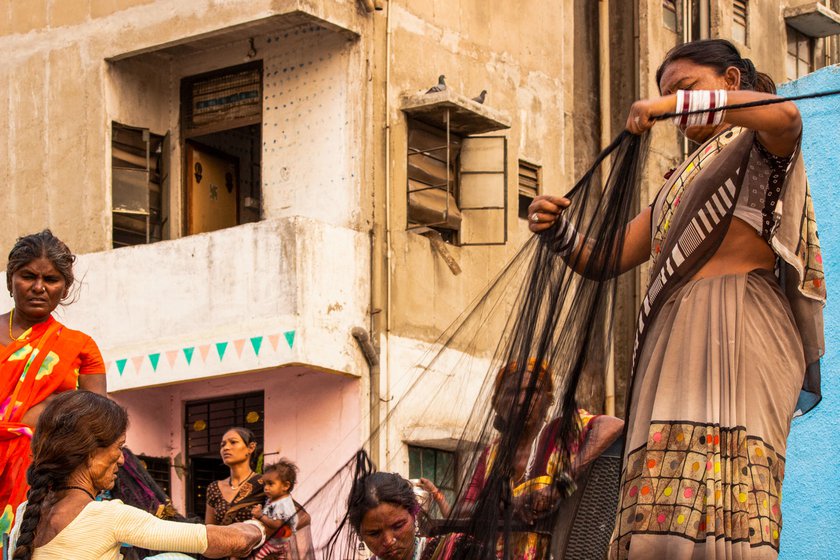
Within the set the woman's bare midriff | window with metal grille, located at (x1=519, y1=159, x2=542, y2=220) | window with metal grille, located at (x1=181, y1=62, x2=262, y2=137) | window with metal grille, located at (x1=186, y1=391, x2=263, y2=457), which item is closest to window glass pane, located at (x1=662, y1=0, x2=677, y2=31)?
window with metal grille, located at (x1=519, y1=159, x2=542, y2=220)

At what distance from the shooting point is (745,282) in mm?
4500

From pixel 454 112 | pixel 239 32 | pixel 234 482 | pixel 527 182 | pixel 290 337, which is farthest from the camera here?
pixel 527 182

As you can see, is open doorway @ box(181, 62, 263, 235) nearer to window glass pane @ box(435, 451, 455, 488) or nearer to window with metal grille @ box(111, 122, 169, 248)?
window with metal grille @ box(111, 122, 169, 248)

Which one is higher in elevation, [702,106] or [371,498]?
[702,106]

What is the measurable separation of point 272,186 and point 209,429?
254cm

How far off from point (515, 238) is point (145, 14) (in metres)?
4.58

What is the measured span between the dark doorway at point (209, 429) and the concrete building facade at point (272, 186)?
0.03m

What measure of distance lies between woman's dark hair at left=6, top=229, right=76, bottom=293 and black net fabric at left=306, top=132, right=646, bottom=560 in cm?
195

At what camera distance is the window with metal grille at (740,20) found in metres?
22.2

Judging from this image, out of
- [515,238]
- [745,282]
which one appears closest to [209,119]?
[515,238]

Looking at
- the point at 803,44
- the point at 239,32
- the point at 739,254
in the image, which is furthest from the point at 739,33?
the point at 739,254

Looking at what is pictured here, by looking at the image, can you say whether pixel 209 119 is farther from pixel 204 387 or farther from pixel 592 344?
pixel 592 344

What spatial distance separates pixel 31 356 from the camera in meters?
6.10

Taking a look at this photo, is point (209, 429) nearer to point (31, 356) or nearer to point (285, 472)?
point (285, 472)
